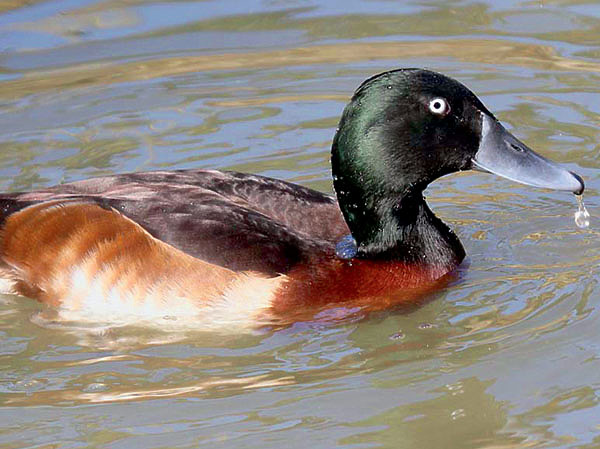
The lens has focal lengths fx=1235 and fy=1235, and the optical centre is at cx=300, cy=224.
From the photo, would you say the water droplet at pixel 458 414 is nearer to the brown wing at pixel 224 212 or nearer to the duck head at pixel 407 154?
the brown wing at pixel 224 212

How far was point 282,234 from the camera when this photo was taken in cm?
636

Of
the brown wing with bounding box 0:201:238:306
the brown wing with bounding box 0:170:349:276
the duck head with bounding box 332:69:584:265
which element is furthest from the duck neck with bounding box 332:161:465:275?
the brown wing with bounding box 0:201:238:306

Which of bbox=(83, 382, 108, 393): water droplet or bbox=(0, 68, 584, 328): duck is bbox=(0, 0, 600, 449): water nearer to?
bbox=(83, 382, 108, 393): water droplet

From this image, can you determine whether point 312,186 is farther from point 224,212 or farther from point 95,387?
point 95,387

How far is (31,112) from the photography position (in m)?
9.18

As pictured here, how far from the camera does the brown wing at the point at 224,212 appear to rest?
20.5 ft

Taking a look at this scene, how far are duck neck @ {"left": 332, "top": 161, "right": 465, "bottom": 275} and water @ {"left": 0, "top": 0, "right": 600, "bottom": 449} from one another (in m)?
0.23

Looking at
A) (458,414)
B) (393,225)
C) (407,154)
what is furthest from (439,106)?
(458,414)

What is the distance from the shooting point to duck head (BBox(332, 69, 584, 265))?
6.24m

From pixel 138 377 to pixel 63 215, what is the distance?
112 centimetres

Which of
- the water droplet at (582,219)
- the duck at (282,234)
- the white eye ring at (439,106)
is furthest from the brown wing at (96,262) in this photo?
the water droplet at (582,219)

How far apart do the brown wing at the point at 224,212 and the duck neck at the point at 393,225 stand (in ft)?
0.68

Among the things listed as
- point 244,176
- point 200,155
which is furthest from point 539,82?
point 244,176

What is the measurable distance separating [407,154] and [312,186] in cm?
183
